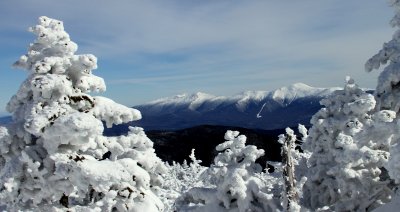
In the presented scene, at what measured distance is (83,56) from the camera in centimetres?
1227

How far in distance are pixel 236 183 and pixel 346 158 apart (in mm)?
5380

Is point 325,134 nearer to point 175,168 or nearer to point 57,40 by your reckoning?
point 57,40

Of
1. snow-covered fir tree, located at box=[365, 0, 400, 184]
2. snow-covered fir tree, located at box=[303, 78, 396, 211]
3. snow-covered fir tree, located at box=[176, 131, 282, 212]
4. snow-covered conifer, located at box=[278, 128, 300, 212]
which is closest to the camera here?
snow-covered conifer, located at box=[278, 128, 300, 212]

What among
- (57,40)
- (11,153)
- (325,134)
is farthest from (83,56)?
(325,134)

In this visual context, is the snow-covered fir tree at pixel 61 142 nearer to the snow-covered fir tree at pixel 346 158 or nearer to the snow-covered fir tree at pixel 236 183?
the snow-covered fir tree at pixel 236 183

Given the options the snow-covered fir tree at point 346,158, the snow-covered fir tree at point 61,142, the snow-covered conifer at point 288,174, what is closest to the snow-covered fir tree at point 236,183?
the snow-covered conifer at point 288,174

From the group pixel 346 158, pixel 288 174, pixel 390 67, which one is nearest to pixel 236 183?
pixel 288 174

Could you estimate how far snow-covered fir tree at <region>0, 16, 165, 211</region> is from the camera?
11336 mm

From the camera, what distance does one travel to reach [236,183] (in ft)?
65.1

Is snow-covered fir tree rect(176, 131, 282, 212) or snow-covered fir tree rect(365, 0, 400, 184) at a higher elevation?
snow-covered fir tree rect(365, 0, 400, 184)

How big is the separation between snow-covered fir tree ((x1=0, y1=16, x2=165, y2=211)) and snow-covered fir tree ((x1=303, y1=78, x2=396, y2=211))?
12.3 meters

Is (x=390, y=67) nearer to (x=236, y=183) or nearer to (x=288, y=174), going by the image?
(x=288, y=174)

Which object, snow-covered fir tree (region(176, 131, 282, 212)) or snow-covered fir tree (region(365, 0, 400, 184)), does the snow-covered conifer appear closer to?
snow-covered fir tree (region(176, 131, 282, 212))

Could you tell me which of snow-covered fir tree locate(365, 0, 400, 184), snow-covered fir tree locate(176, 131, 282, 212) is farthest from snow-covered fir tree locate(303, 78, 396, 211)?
snow-covered fir tree locate(176, 131, 282, 212)
